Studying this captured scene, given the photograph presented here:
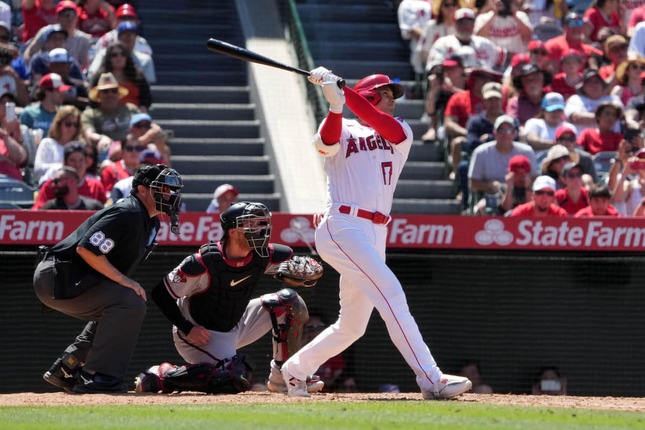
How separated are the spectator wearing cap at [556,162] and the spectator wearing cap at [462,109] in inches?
39.0

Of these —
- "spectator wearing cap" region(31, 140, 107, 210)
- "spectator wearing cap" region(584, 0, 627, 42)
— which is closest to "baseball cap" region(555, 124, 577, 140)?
"spectator wearing cap" region(584, 0, 627, 42)

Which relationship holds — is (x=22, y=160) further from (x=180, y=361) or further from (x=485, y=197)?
(x=485, y=197)

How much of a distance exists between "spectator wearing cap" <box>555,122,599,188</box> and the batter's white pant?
5.08 m

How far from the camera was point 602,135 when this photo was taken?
42.7 feet

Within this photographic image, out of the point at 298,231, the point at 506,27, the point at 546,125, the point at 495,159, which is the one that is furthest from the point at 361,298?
the point at 506,27

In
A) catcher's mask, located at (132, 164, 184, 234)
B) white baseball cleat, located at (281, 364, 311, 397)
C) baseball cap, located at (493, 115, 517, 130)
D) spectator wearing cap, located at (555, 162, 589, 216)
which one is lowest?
spectator wearing cap, located at (555, 162, 589, 216)

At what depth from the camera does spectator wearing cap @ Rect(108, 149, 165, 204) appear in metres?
10.4

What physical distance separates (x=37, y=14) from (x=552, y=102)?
17.3 feet

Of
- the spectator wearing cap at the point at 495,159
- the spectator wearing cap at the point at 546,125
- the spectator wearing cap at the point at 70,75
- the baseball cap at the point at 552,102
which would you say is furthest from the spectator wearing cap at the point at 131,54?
the baseball cap at the point at 552,102

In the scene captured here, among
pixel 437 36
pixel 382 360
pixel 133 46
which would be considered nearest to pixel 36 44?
pixel 133 46

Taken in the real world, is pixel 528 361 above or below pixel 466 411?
below

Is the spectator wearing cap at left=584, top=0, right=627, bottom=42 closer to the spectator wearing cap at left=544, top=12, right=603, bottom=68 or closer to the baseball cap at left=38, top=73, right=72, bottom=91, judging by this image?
the spectator wearing cap at left=544, top=12, right=603, bottom=68

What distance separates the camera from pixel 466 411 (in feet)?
21.8

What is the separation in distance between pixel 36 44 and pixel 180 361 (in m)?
4.57
